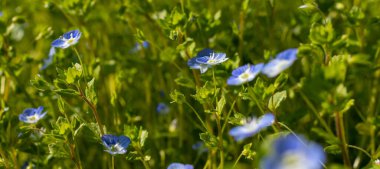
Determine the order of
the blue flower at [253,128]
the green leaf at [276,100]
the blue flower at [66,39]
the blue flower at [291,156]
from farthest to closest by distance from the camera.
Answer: the blue flower at [66,39]
the green leaf at [276,100]
the blue flower at [253,128]
the blue flower at [291,156]

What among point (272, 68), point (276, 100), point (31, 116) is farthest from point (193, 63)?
point (31, 116)

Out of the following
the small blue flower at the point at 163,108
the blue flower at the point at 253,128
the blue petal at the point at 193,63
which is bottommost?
the small blue flower at the point at 163,108

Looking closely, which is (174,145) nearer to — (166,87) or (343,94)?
(166,87)

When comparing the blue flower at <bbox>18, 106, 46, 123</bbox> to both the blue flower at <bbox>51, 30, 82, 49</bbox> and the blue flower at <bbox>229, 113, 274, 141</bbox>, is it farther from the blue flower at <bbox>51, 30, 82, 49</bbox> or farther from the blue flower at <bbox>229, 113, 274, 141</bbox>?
the blue flower at <bbox>229, 113, 274, 141</bbox>

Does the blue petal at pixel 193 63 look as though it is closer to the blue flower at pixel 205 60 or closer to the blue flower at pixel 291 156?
the blue flower at pixel 205 60

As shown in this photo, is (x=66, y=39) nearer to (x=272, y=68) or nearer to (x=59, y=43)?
(x=59, y=43)

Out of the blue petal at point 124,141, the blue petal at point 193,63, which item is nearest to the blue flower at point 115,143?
the blue petal at point 124,141

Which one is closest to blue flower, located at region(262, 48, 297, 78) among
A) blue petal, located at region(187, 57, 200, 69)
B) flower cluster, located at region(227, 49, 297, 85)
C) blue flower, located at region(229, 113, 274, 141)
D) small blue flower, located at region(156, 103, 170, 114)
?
flower cluster, located at region(227, 49, 297, 85)
